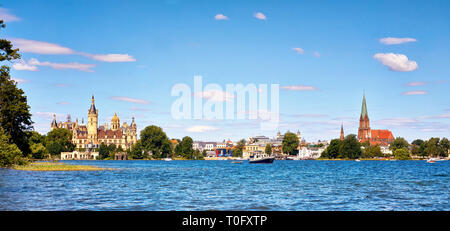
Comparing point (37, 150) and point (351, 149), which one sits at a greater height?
point (351, 149)

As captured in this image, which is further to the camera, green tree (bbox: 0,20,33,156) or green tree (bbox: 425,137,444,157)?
green tree (bbox: 425,137,444,157)

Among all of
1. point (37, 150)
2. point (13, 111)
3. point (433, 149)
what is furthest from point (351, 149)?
point (13, 111)

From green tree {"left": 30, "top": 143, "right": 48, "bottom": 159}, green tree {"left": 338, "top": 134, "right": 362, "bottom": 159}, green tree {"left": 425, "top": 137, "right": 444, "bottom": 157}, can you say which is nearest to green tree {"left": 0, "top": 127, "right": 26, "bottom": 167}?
green tree {"left": 30, "top": 143, "right": 48, "bottom": 159}

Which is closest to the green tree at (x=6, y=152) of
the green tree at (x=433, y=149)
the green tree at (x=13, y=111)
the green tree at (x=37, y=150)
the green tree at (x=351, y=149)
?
the green tree at (x=13, y=111)

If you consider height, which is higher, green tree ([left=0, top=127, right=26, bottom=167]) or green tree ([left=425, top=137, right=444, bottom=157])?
green tree ([left=425, top=137, right=444, bottom=157])

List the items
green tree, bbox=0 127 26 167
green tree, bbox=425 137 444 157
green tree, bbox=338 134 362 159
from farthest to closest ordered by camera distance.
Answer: green tree, bbox=338 134 362 159 → green tree, bbox=425 137 444 157 → green tree, bbox=0 127 26 167

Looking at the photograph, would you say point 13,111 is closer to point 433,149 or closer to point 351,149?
point 351,149

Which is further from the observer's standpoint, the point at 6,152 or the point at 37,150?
the point at 37,150

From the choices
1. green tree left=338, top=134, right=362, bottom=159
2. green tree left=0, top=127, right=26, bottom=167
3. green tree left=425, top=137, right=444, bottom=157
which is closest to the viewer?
green tree left=0, top=127, right=26, bottom=167

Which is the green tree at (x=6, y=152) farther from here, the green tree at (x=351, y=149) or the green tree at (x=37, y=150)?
the green tree at (x=351, y=149)

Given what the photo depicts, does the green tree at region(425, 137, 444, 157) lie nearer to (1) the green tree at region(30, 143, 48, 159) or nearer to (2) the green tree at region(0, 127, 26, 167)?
(1) the green tree at region(30, 143, 48, 159)
